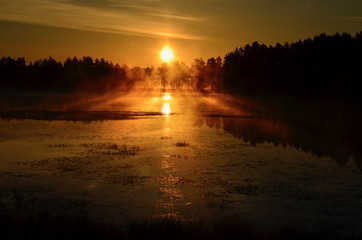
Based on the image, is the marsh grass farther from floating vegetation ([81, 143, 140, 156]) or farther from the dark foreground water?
floating vegetation ([81, 143, 140, 156])

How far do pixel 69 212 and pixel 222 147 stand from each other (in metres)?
16.8

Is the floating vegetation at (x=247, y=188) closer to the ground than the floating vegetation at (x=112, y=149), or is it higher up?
higher up

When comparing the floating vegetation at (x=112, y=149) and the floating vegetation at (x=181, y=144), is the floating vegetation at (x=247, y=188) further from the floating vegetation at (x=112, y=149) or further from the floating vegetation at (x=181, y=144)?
the floating vegetation at (x=181, y=144)

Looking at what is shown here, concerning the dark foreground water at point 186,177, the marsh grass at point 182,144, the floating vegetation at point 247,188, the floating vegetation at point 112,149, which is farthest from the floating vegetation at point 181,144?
the floating vegetation at point 247,188

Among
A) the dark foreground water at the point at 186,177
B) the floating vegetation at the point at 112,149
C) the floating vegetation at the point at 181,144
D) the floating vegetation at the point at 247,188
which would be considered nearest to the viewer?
the dark foreground water at the point at 186,177

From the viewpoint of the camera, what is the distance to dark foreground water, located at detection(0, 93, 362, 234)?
14578 mm

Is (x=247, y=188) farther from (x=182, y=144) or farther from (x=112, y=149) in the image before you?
(x=182, y=144)

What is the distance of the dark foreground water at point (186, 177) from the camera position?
47.8 ft

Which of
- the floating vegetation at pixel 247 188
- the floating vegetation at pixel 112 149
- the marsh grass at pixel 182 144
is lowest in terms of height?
the marsh grass at pixel 182 144

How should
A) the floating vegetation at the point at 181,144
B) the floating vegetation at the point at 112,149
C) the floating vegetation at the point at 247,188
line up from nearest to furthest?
the floating vegetation at the point at 247,188 → the floating vegetation at the point at 112,149 → the floating vegetation at the point at 181,144

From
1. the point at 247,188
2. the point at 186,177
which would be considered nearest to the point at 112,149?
the point at 186,177

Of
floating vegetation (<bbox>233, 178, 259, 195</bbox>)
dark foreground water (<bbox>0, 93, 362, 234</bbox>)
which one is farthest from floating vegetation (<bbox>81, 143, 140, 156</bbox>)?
floating vegetation (<bbox>233, 178, 259, 195</bbox>)

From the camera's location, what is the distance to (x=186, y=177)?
1997 cm

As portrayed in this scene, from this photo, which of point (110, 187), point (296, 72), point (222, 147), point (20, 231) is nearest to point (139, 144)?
point (222, 147)
